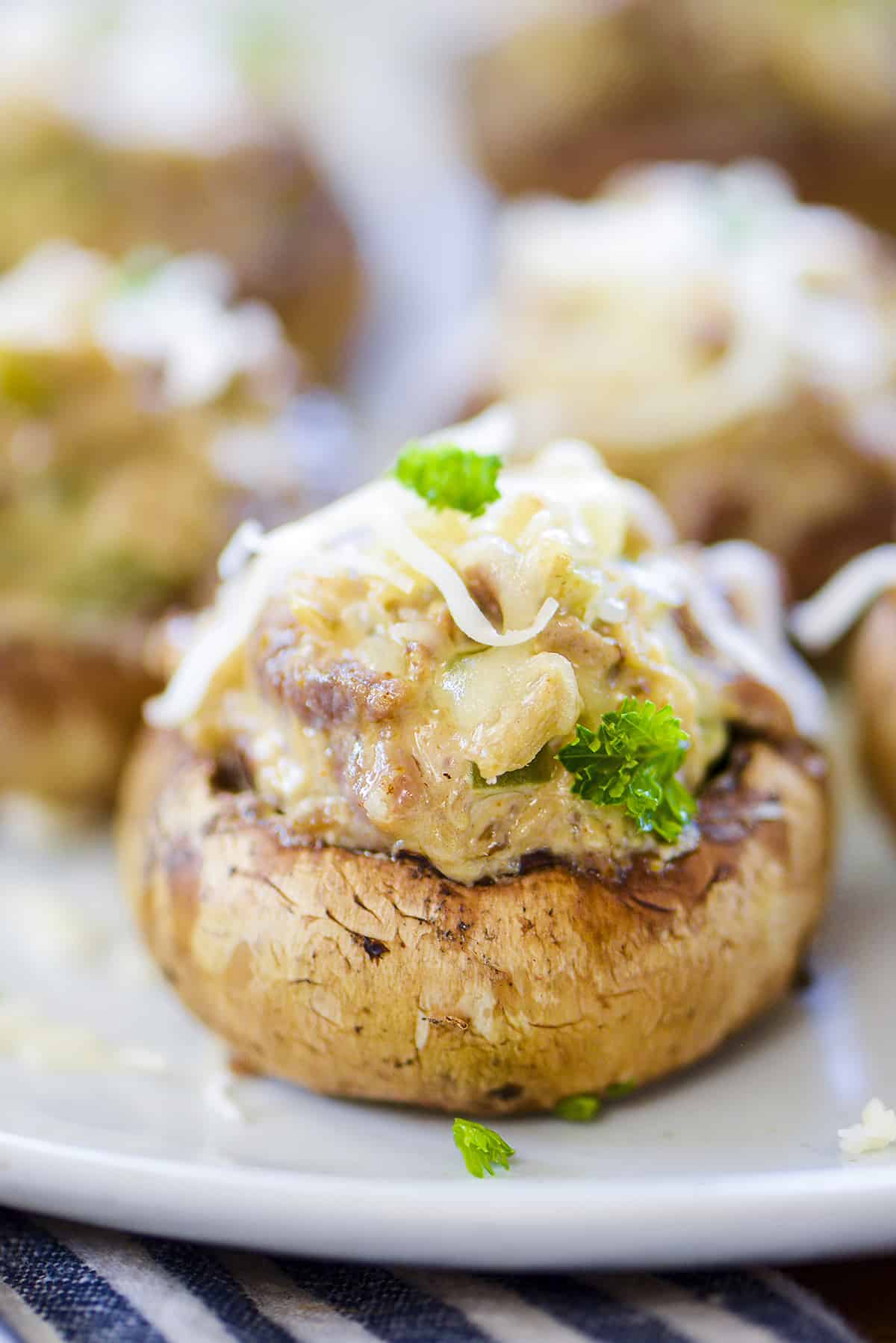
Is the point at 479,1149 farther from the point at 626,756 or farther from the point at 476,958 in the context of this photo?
the point at 626,756

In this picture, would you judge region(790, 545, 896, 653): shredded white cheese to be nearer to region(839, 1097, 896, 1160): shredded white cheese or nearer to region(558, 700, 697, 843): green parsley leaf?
region(558, 700, 697, 843): green parsley leaf

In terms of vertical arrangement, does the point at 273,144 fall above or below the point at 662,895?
above

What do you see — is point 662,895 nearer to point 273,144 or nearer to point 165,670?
point 165,670

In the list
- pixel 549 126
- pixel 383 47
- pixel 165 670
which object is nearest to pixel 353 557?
pixel 165 670

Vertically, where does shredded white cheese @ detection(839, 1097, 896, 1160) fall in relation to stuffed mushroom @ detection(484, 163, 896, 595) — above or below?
below

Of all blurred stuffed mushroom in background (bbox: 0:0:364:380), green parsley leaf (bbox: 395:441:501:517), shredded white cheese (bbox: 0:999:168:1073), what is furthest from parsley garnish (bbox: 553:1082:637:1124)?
blurred stuffed mushroom in background (bbox: 0:0:364:380)

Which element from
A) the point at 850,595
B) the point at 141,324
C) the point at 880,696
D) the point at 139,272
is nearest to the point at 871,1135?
the point at 880,696
